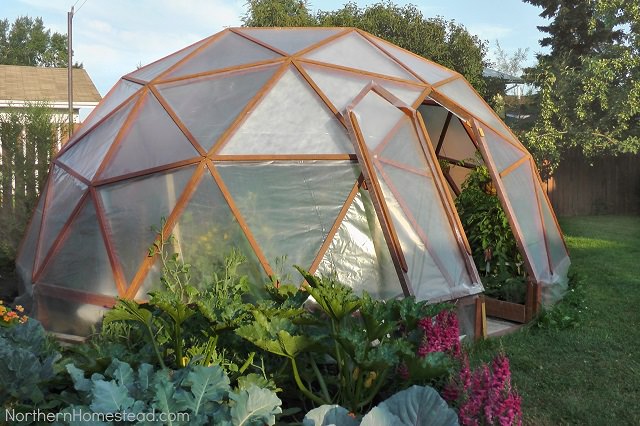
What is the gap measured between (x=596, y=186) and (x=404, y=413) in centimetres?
2064

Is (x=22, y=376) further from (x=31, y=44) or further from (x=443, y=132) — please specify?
(x=31, y=44)

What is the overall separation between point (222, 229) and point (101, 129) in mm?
2594

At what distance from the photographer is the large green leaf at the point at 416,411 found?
129 inches

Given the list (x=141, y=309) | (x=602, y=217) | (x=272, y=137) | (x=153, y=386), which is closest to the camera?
(x=153, y=386)

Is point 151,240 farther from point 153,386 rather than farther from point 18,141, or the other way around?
point 18,141

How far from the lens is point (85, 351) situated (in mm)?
4824

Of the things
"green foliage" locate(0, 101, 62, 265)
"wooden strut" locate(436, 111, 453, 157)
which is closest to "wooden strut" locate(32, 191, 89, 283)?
"green foliage" locate(0, 101, 62, 265)

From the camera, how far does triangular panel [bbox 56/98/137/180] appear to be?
7348 millimetres

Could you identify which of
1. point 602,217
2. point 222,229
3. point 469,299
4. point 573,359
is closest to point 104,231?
point 222,229

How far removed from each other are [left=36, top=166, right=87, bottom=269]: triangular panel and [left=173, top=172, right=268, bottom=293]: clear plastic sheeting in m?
1.52

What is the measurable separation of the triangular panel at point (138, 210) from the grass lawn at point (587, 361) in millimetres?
3367

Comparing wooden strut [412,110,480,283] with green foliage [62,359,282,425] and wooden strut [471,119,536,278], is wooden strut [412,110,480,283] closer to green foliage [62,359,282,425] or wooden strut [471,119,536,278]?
wooden strut [471,119,536,278]

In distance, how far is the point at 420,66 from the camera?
873 centimetres

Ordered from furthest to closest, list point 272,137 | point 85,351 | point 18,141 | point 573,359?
point 18,141, point 272,137, point 573,359, point 85,351
